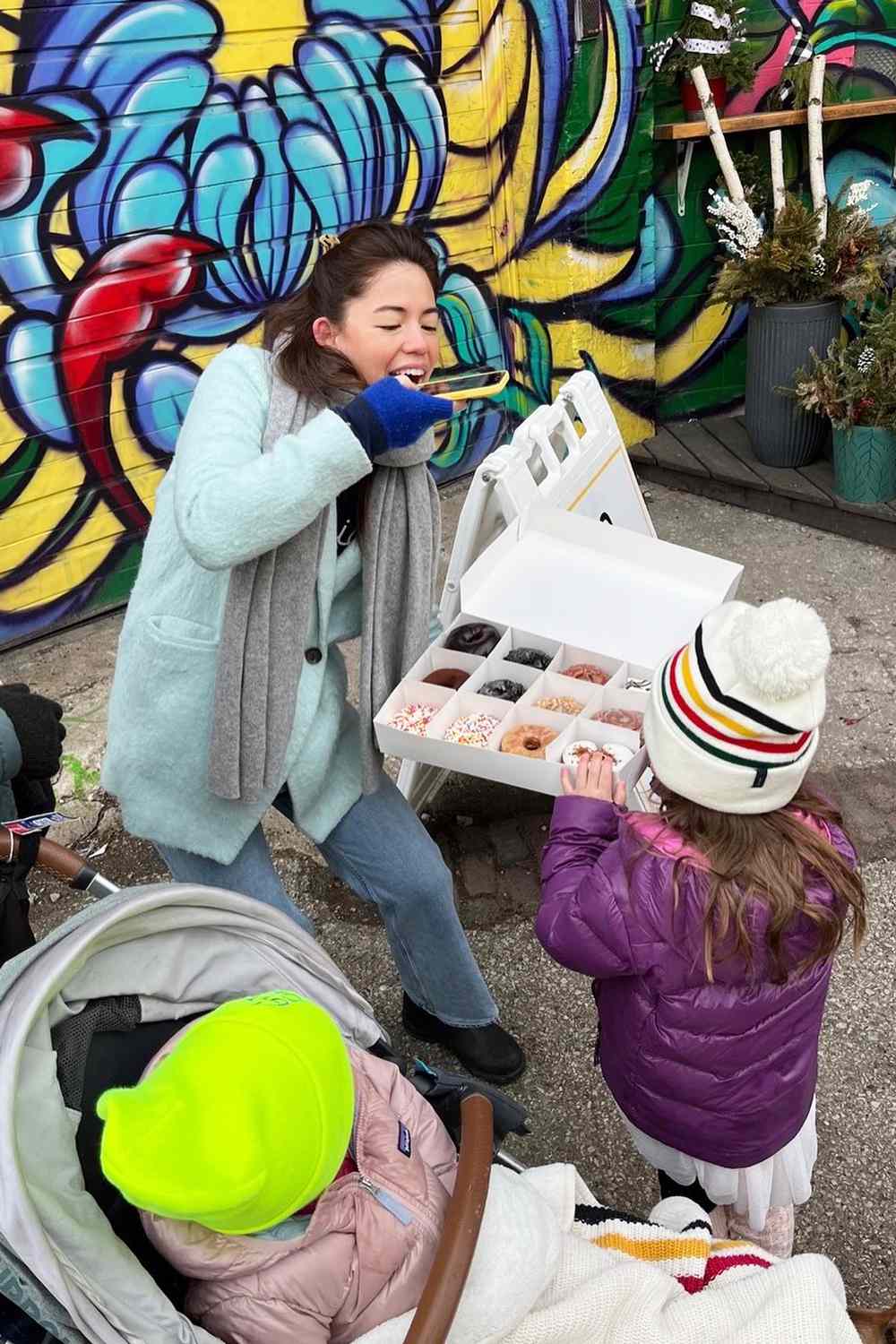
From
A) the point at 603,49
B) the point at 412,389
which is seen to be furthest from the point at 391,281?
the point at 603,49

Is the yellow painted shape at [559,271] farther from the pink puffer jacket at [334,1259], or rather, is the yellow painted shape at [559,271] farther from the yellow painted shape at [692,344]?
the pink puffer jacket at [334,1259]

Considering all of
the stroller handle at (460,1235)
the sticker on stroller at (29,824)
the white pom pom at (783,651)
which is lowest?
the stroller handle at (460,1235)

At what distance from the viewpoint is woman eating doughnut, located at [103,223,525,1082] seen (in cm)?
197

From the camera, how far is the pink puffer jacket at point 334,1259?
1436 millimetres

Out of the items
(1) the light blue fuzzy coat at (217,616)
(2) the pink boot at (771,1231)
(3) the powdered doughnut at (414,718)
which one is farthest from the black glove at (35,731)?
(2) the pink boot at (771,1231)

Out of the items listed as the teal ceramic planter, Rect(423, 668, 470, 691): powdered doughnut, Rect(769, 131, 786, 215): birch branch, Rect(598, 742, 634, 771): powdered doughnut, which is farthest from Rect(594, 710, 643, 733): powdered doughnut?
Rect(769, 131, 786, 215): birch branch

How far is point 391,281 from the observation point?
218 cm

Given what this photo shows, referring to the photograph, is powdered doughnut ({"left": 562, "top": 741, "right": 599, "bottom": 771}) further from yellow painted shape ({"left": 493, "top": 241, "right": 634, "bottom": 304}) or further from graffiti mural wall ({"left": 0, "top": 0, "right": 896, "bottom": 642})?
yellow painted shape ({"left": 493, "top": 241, "right": 634, "bottom": 304})

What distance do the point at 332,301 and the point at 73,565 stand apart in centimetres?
307

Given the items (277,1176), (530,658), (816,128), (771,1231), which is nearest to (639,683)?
(530,658)

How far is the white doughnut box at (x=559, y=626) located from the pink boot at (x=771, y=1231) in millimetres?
907

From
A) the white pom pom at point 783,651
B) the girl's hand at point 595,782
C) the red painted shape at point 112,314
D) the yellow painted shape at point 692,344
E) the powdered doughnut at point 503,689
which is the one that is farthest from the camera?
the yellow painted shape at point 692,344

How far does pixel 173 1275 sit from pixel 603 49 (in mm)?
5575

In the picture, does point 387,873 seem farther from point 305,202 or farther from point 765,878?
point 305,202
